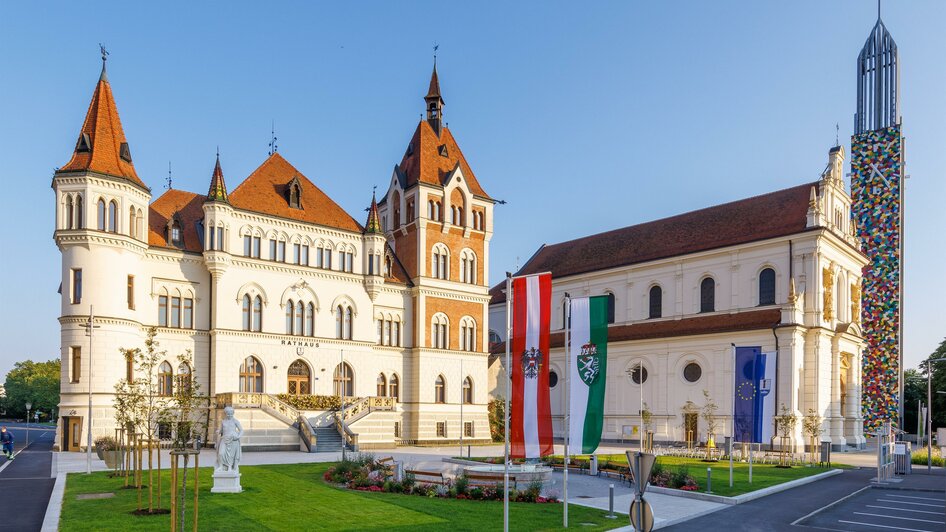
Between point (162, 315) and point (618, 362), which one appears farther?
point (618, 362)

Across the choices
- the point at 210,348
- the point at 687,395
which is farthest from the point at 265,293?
the point at 687,395

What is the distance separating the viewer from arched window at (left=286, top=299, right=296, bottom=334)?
4847 centimetres

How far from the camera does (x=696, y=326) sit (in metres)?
60.1

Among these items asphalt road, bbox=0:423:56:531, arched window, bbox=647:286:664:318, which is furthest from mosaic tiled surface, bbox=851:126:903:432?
asphalt road, bbox=0:423:56:531

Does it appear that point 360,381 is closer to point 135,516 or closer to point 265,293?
point 265,293

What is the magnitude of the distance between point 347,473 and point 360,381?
2396 centimetres

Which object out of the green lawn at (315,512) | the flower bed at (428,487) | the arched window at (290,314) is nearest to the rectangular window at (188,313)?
the arched window at (290,314)

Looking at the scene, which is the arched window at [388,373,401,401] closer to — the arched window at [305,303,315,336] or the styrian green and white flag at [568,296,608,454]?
the arched window at [305,303,315,336]

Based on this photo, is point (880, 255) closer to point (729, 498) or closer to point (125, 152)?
point (729, 498)

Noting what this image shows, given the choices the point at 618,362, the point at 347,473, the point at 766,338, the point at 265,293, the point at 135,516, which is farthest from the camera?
the point at 618,362

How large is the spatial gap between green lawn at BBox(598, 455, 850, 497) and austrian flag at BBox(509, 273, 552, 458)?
1172 cm

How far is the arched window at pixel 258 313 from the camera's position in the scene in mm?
46938

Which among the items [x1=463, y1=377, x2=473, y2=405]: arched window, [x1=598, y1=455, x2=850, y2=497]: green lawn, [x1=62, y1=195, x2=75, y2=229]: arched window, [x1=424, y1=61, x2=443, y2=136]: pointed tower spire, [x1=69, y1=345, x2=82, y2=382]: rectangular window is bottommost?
[x1=598, y1=455, x2=850, y2=497]: green lawn

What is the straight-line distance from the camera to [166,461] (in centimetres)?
3659
